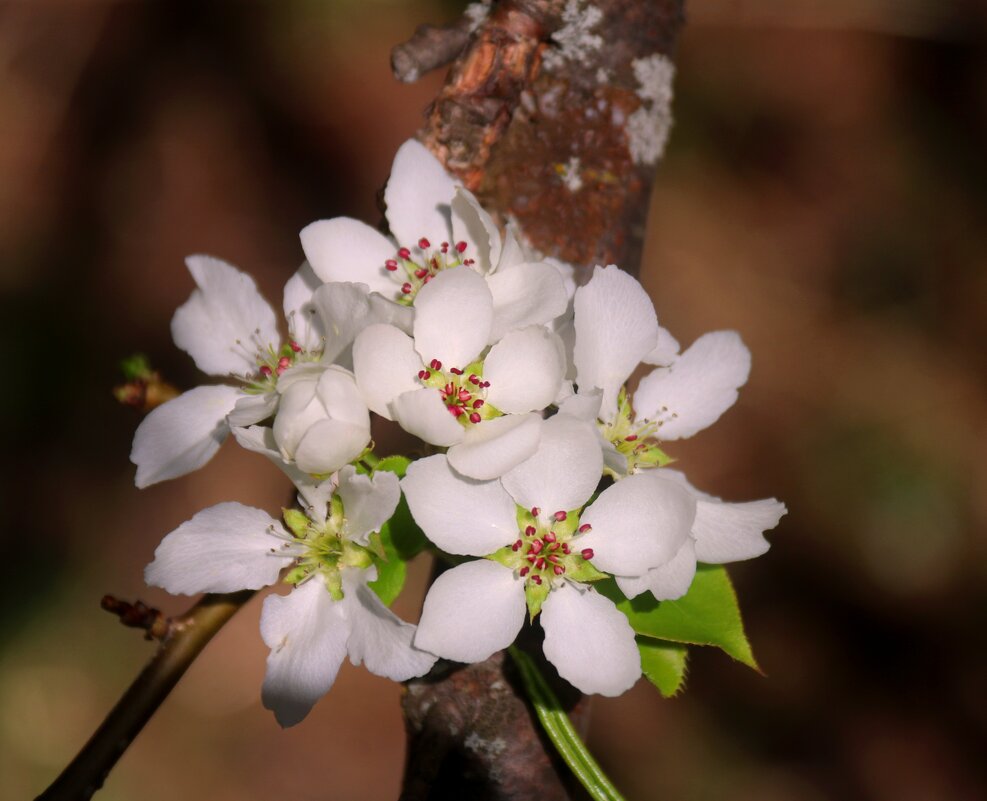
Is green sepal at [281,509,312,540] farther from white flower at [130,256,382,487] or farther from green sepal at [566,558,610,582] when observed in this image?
green sepal at [566,558,610,582]

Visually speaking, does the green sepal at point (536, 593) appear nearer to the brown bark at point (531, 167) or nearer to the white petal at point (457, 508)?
the white petal at point (457, 508)

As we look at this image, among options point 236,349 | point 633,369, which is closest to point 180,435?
point 236,349

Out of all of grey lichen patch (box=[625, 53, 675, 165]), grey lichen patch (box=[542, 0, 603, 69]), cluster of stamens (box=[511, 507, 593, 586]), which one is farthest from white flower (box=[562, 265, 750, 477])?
grey lichen patch (box=[542, 0, 603, 69])

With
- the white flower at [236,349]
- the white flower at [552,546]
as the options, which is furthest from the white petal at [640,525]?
the white flower at [236,349]

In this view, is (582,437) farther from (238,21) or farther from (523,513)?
(238,21)

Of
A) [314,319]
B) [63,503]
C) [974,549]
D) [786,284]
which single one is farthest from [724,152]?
[63,503]
